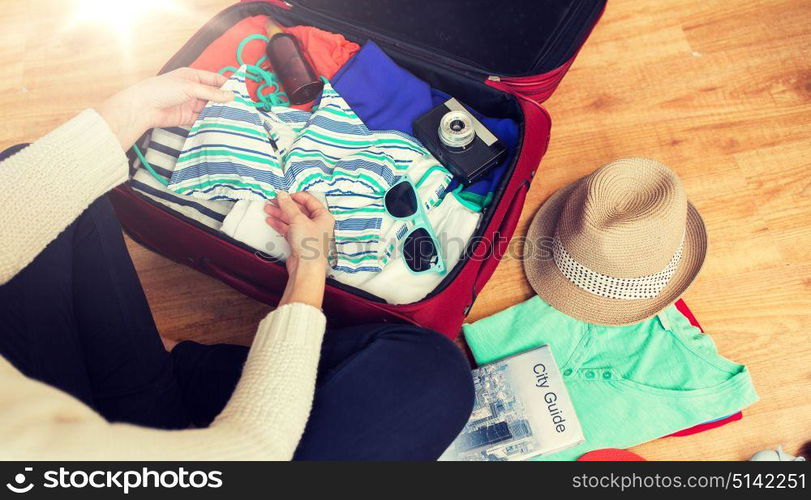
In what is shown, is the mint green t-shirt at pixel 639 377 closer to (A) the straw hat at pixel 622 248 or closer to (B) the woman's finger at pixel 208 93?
(A) the straw hat at pixel 622 248

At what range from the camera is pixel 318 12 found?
1.11 meters

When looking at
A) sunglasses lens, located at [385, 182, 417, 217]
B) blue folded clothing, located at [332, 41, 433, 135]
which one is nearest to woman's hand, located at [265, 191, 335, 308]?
sunglasses lens, located at [385, 182, 417, 217]

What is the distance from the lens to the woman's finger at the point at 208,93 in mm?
938

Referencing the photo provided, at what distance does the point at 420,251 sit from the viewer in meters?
0.94

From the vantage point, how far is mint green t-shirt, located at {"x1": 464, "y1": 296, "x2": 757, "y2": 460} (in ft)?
3.10

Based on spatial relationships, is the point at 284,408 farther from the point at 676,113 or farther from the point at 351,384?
the point at 676,113

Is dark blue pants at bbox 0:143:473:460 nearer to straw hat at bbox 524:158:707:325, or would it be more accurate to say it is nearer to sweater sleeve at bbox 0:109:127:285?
sweater sleeve at bbox 0:109:127:285

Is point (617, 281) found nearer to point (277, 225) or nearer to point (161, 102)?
point (277, 225)

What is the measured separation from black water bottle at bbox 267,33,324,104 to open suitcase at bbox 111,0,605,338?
0.08 m

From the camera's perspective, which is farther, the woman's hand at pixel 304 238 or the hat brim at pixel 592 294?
the hat brim at pixel 592 294

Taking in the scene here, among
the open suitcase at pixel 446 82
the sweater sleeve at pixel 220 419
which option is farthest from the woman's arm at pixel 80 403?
the open suitcase at pixel 446 82

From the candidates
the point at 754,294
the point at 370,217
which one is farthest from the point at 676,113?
the point at 370,217

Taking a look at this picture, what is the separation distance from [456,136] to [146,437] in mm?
650

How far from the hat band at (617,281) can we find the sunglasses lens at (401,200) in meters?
0.26
